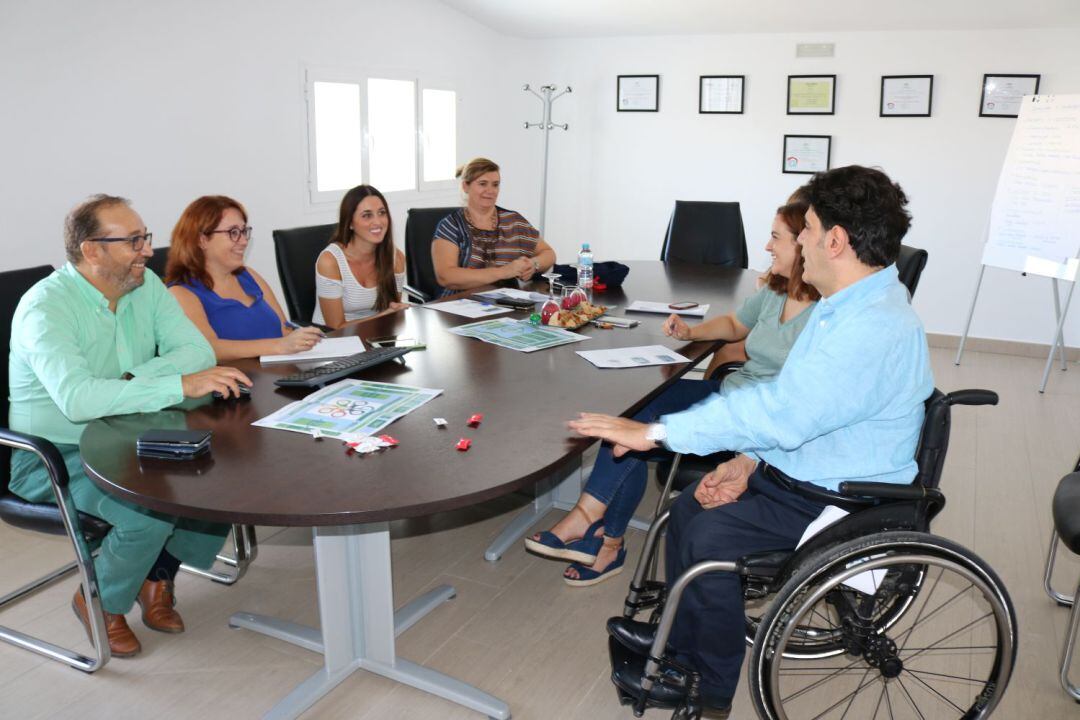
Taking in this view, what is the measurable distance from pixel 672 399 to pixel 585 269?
0.75 meters

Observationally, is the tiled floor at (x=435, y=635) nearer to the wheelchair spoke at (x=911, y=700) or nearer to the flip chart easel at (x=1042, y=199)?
the wheelchair spoke at (x=911, y=700)

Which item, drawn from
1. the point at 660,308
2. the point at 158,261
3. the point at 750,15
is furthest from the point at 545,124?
the point at 158,261

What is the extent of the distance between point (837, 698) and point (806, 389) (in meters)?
0.95

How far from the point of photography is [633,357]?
97.7 inches

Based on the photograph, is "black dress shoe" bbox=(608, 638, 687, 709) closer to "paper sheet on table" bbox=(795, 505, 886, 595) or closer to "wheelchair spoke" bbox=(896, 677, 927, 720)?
"paper sheet on table" bbox=(795, 505, 886, 595)

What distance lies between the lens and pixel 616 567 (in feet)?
9.00

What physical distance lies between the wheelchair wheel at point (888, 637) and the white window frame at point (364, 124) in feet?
12.8

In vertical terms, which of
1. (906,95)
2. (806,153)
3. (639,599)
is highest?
(906,95)

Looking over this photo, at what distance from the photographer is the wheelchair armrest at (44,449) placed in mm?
1938

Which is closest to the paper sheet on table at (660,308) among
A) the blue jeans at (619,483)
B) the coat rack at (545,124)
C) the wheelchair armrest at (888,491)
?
the blue jeans at (619,483)

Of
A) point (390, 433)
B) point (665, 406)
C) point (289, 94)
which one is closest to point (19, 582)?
point (390, 433)

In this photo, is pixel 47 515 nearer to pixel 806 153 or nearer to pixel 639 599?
pixel 639 599

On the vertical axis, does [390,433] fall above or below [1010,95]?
below

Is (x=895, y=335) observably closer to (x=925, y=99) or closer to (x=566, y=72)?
(x=925, y=99)
